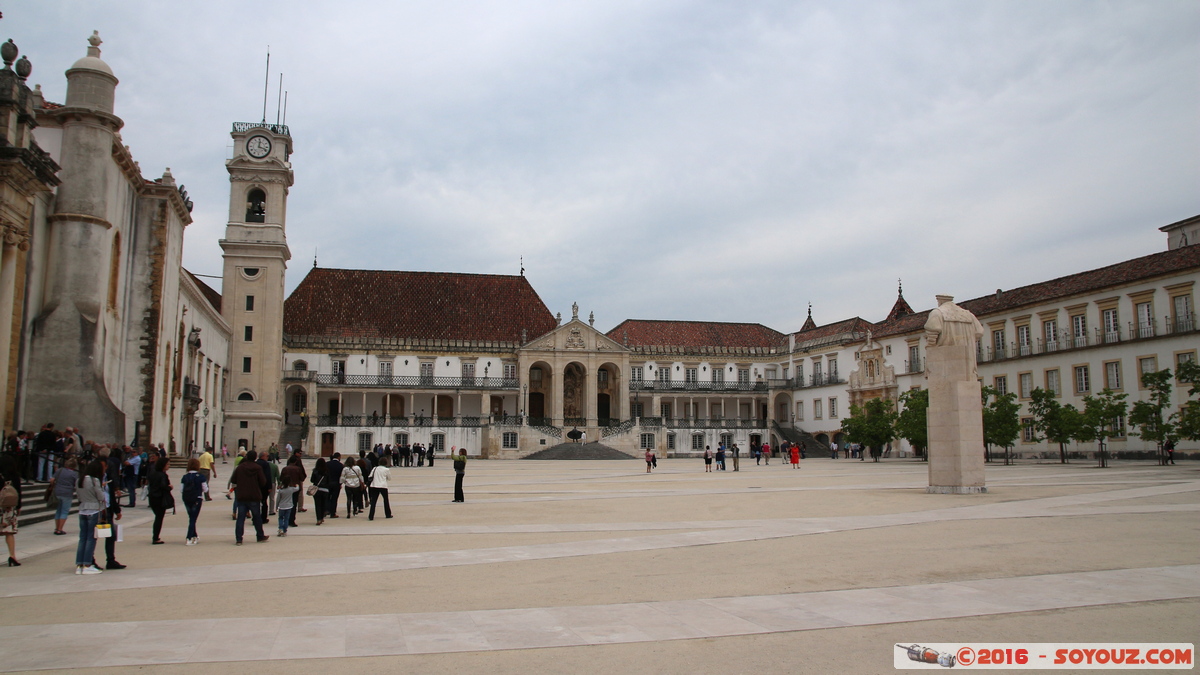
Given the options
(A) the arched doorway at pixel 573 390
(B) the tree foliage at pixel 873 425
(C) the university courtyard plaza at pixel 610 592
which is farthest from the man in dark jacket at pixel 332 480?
(A) the arched doorway at pixel 573 390

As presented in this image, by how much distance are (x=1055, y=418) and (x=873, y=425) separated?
11852 mm

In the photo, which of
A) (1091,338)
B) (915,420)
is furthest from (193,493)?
(1091,338)

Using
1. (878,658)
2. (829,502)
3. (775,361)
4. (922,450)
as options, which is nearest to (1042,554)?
(878,658)

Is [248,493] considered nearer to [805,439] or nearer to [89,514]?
[89,514]

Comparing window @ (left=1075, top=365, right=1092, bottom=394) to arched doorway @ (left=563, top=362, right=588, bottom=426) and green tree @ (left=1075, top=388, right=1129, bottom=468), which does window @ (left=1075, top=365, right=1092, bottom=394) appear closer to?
green tree @ (left=1075, top=388, right=1129, bottom=468)

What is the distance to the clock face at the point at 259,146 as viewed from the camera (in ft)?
169

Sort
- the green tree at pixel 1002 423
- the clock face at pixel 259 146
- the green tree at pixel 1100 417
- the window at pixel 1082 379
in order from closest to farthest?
the green tree at pixel 1100 417 → the green tree at pixel 1002 423 → the window at pixel 1082 379 → the clock face at pixel 259 146

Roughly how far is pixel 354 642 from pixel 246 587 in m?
3.06

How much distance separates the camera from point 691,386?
6950cm

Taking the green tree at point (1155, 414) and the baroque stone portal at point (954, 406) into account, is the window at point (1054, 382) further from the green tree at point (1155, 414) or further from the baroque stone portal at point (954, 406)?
the baroque stone portal at point (954, 406)

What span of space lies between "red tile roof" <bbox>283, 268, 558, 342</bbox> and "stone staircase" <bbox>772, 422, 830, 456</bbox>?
64.2ft

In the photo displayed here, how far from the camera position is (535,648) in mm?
6340

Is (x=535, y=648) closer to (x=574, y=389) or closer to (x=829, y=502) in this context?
(x=829, y=502)

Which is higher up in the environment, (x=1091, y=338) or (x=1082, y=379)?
(x=1091, y=338)
